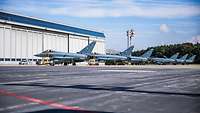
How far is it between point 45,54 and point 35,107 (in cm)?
7505

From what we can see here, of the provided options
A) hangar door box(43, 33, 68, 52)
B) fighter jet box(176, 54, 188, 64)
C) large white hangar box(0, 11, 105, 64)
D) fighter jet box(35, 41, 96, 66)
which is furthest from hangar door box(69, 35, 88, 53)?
fighter jet box(176, 54, 188, 64)

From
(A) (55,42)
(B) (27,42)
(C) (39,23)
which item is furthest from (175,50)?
(B) (27,42)

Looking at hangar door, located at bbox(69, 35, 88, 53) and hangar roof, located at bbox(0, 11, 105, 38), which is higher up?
hangar roof, located at bbox(0, 11, 105, 38)

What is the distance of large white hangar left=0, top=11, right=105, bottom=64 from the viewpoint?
84.3 m

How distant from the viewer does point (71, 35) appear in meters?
118

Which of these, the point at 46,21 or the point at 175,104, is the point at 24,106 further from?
the point at 46,21

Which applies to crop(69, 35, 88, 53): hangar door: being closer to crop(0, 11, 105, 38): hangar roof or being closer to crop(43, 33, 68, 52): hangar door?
crop(0, 11, 105, 38): hangar roof

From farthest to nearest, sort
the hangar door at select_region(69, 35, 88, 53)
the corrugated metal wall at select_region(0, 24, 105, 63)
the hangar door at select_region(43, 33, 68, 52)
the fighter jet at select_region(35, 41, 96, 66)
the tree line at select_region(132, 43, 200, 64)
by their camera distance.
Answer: the tree line at select_region(132, 43, 200, 64)
the hangar door at select_region(69, 35, 88, 53)
the hangar door at select_region(43, 33, 68, 52)
the fighter jet at select_region(35, 41, 96, 66)
the corrugated metal wall at select_region(0, 24, 105, 63)

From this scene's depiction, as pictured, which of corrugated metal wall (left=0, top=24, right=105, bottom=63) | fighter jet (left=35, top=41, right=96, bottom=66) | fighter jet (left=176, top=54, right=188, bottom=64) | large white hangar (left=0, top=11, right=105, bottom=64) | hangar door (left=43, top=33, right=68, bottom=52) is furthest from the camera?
fighter jet (left=176, top=54, right=188, bottom=64)

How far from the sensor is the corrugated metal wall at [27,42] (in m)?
83.8

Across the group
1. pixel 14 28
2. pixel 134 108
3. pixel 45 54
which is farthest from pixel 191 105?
pixel 14 28

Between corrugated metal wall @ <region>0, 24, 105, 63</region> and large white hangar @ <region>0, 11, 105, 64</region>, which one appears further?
large white hangar @ <region>0, 11, 105, 64</region>

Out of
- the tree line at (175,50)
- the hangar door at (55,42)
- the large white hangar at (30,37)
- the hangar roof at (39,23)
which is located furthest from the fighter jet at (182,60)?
the hangar door at (55,42)

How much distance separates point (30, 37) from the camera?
95.6m
